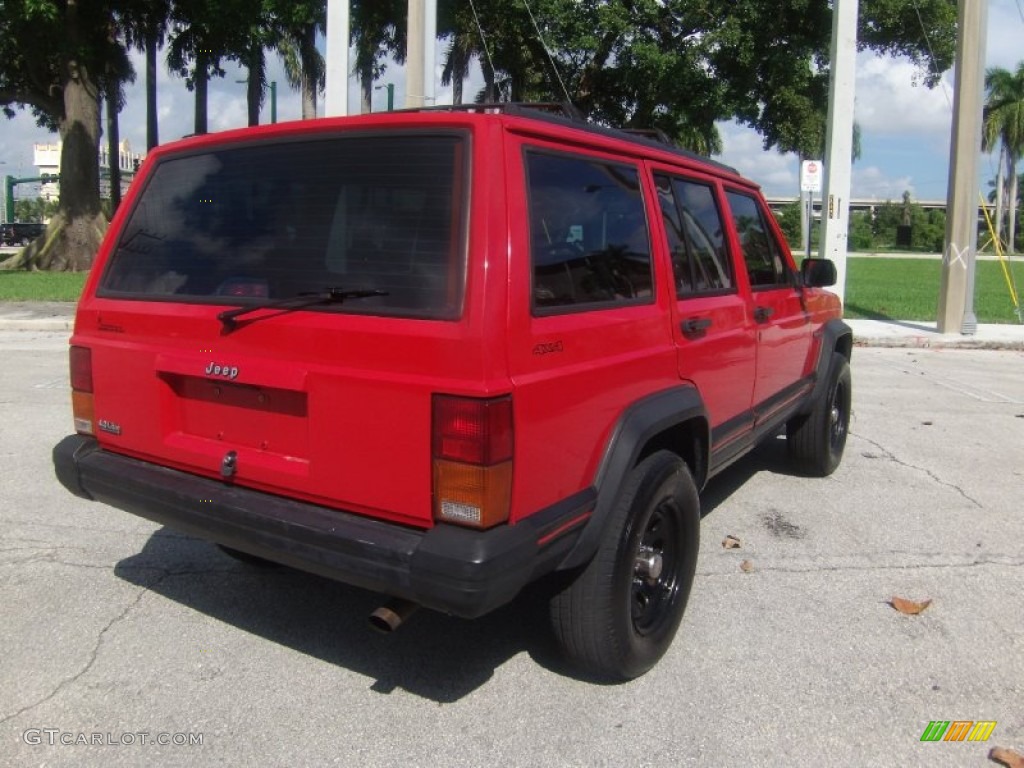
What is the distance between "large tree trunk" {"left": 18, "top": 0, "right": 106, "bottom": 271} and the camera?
25.1m

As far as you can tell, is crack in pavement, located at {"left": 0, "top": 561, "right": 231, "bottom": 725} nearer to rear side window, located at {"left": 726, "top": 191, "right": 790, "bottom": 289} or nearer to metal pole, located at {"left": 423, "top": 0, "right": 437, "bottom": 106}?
rear side window, located at {"left": 726, "top": 191, "right": 790, "bottom": 289}

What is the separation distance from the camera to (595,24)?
905 inches

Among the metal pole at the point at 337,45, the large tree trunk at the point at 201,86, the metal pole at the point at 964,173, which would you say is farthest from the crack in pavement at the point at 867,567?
Answer: the large tree trunk at the point at 201,86

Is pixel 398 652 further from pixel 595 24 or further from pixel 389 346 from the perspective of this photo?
pixel 595 24

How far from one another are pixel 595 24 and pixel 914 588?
2163cm

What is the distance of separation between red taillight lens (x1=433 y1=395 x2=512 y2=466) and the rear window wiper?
438 millimetres

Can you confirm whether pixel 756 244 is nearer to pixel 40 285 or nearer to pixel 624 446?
pixel 624 446

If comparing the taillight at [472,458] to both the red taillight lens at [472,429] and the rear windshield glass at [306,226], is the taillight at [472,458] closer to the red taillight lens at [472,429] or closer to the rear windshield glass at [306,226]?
the red taillight lens at [472,429]

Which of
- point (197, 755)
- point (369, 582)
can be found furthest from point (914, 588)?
point (197, 755)

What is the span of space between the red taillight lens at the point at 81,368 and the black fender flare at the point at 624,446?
196cm

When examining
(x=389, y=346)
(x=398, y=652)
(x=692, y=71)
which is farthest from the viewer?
(x=692, y=71)

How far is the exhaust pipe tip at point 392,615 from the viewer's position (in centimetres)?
265

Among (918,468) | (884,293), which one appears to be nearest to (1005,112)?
(884,293)

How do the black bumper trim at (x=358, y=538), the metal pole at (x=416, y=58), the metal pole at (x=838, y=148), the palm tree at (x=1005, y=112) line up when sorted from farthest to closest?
the palm tree at (x=1005, y=112) < the metal pole at (x=838, y=148) < the metal pole at (x=416, y=58) < the black bumper trim at (x=358, y=538)
